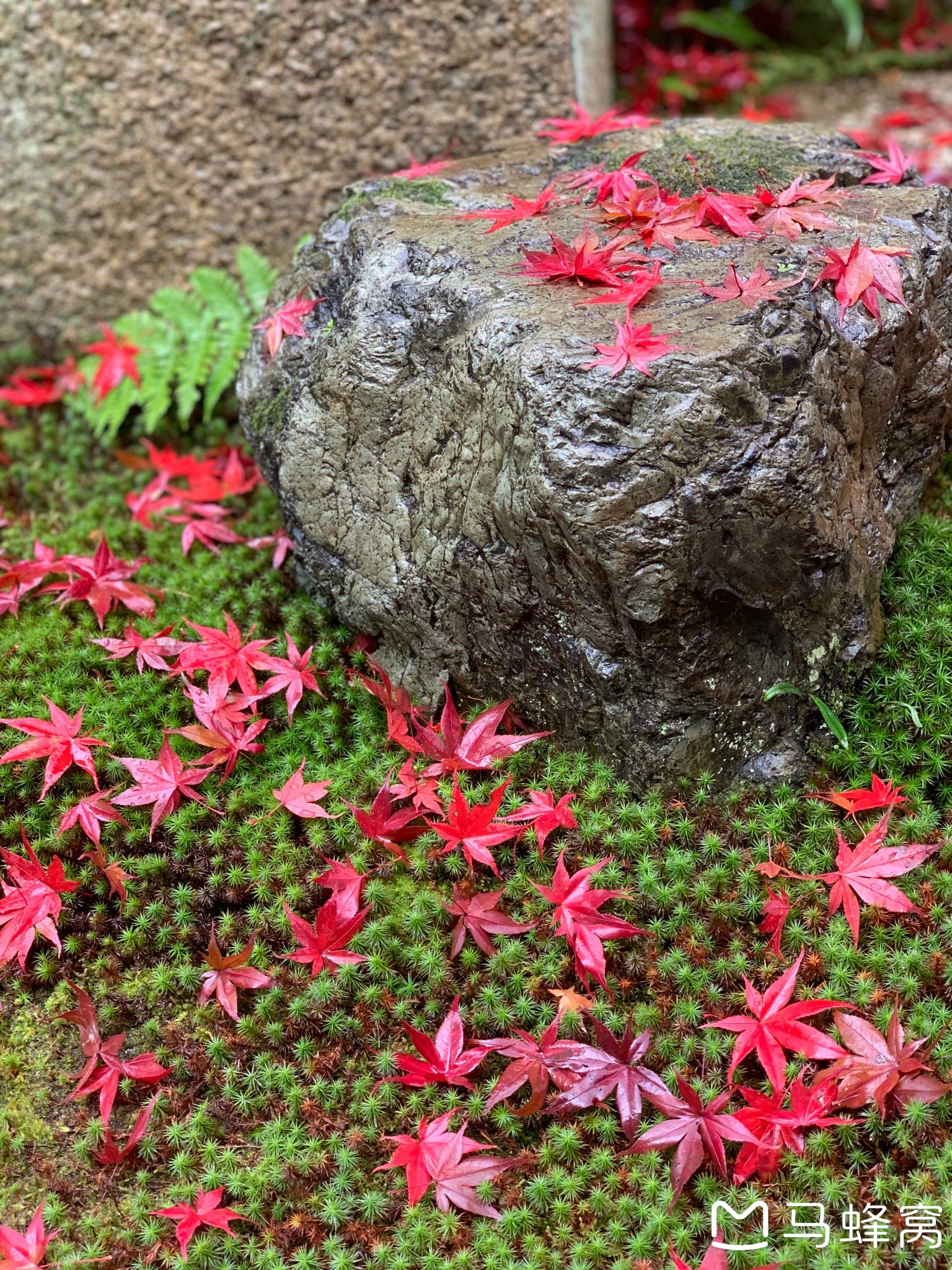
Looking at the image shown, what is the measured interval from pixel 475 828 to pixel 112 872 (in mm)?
1114

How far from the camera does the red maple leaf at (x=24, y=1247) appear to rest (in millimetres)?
2396

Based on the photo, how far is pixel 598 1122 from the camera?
8.30 feet

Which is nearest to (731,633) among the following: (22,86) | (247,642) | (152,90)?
(247,642)

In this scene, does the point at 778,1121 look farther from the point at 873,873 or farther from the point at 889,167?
the point at 889,167

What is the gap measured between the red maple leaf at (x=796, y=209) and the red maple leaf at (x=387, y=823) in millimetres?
2088

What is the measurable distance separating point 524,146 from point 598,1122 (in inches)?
142

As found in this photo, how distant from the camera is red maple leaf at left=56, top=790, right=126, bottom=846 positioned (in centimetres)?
304

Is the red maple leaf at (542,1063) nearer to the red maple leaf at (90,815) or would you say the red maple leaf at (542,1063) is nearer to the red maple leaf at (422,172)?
the red maple leaf at (90,815)

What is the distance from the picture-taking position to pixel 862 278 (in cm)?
285

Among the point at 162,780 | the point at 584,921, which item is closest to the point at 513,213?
the point at 162,780

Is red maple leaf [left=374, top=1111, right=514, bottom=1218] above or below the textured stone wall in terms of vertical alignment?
below

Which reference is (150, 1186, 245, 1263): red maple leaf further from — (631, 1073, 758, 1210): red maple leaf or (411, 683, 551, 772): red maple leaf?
(411, 683, 551, 772): red maple leaf

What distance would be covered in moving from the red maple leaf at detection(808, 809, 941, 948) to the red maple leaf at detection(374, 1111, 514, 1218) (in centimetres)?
114

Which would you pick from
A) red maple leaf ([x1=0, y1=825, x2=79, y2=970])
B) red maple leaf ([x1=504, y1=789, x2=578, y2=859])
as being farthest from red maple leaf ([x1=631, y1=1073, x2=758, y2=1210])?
red maple leaf ([x1=0, y1=825, x2=79, y2=970])
